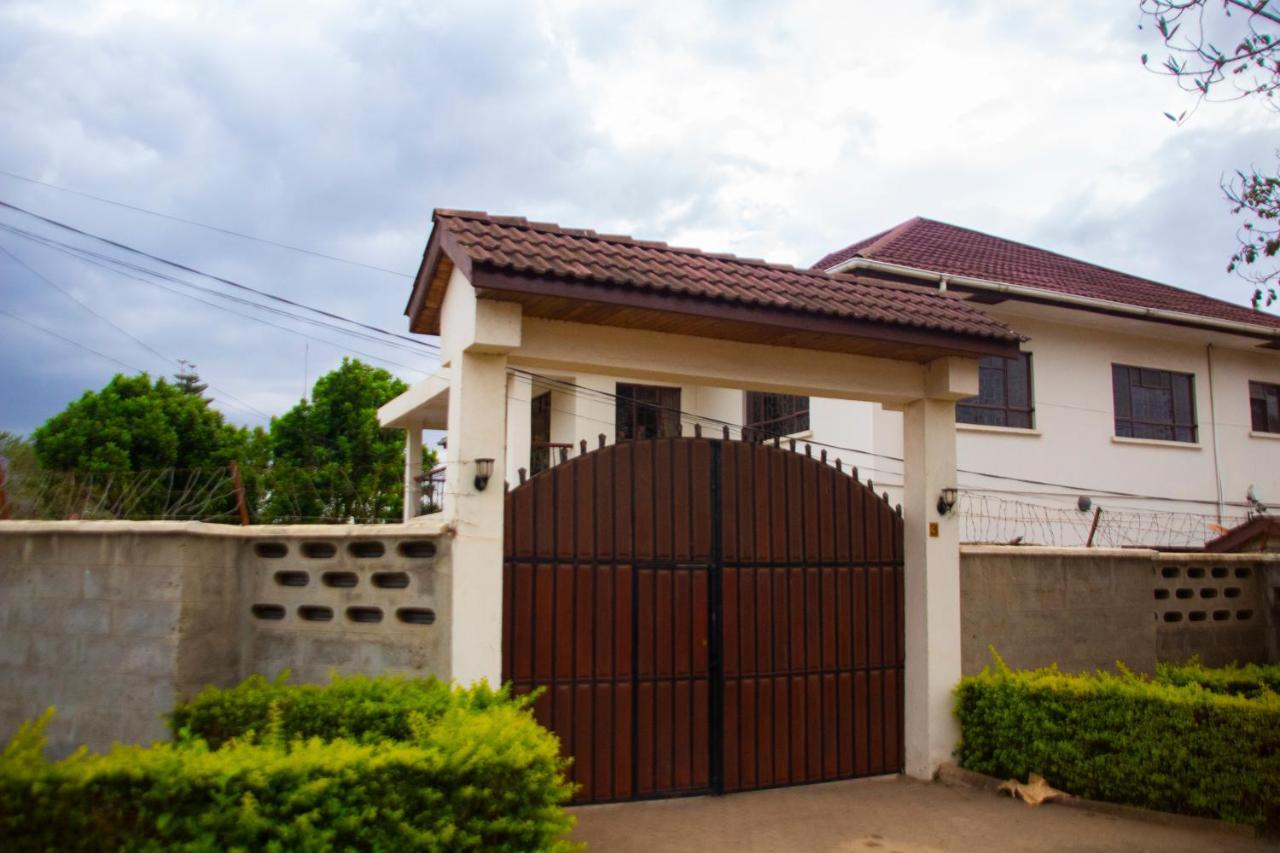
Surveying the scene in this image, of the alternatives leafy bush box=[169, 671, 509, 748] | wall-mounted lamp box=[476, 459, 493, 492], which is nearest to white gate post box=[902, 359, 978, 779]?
wall-mounted lamp box=[476, 459, 493, 492]

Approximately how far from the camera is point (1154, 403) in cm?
1645

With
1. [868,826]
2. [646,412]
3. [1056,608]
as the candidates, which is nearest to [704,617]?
[868,826]

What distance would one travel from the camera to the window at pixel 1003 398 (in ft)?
47.4

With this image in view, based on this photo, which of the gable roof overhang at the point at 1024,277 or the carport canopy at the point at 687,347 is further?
the gable roof overhang at the point at 1024,277

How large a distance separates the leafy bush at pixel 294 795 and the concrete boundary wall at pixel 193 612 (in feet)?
5.65

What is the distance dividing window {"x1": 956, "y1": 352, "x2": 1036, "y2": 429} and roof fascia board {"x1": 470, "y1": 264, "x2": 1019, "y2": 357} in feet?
21.1

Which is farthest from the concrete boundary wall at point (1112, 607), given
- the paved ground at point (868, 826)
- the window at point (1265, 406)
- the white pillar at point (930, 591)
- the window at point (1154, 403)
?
the window at point (1265, 406)

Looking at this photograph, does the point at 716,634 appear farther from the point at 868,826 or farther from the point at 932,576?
the point at 932,576

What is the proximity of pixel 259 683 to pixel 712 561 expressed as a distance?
10.6 ft

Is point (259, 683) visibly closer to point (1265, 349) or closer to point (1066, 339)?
point (1066, 339)

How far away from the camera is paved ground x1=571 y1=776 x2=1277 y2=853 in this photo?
247 inches

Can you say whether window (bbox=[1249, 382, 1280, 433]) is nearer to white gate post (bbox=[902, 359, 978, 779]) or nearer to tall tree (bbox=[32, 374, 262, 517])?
white gate post (bbox=[902, 359, 978, 779])

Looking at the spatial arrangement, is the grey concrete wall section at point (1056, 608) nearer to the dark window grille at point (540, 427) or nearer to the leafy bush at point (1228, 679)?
the leafy bush at point (1228, 679)

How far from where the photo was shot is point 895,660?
8.13 m
